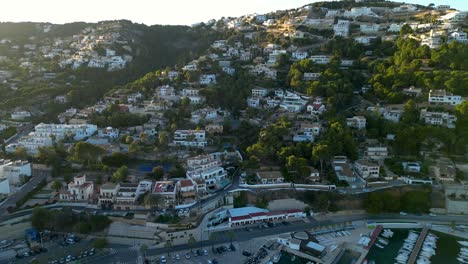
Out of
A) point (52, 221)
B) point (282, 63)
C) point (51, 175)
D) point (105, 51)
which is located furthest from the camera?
point (105, 51)

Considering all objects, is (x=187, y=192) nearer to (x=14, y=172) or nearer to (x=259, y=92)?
(x=14, y=172)

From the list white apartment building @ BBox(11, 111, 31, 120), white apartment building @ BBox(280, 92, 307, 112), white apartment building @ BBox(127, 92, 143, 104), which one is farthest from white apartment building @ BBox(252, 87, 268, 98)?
white apartment building @ BBox(11, 111, 31, 120)

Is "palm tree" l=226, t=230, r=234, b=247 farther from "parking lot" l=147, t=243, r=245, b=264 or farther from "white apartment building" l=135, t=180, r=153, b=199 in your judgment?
"white apartment building" l=135, t=180, r=153, b=199

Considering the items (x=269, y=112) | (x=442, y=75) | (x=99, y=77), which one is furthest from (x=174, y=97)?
(x=442, y=75)

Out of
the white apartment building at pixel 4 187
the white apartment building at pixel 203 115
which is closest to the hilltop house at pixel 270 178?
the white apartment building at pixel 203 115

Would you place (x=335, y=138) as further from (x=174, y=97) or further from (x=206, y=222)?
(x=174, y=97)

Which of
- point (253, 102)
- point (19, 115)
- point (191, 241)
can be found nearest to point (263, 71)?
point (253, 102)
